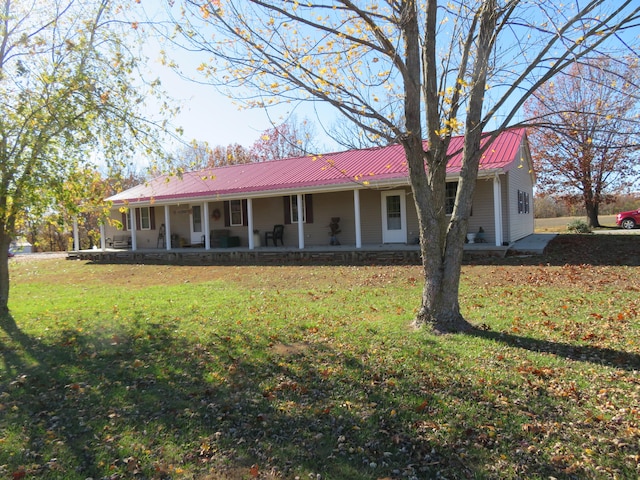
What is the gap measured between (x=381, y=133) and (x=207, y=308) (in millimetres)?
4480

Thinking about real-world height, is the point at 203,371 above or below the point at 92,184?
below

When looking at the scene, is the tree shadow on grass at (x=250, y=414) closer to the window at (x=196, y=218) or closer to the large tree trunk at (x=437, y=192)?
the large tree trunk at (x=437, y=192)

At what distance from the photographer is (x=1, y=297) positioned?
25.7 feet

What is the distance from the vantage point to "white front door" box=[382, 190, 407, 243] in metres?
15.8

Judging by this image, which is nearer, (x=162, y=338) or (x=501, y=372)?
(x=501, y=372)

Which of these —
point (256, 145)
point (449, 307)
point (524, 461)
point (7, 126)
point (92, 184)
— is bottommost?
point (524, 461)

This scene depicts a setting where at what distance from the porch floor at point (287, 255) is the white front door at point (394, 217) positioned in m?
0.68

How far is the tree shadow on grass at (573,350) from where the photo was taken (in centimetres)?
455

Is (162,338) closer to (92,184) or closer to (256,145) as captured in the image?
(92,184)

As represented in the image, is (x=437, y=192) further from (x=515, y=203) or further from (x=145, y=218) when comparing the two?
(x=145, y=218)

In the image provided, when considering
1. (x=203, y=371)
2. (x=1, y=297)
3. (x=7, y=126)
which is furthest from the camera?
(x=1, y=297)

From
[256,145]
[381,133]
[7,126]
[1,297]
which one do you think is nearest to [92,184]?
[7,126]

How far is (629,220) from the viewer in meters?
25.3

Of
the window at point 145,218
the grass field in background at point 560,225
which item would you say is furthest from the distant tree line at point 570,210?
the window at point 145,218
